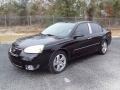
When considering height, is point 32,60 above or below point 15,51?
below

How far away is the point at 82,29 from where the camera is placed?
7.98m

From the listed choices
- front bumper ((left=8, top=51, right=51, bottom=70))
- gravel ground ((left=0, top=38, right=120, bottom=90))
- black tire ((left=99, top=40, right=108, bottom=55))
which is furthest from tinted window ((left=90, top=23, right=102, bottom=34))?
front bumper ((left=8, top=51, right=51, bottom=70))

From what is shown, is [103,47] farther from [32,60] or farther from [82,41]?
[32,60]

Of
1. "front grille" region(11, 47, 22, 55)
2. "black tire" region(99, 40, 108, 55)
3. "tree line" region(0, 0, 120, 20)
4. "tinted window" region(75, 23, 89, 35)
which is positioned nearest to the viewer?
"front grille" region(11, 47, 22, 55)

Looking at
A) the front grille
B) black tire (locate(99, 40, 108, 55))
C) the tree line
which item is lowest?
black tire (locate(99, 40, 108, 55))

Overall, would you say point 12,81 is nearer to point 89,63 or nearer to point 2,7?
point 89,63

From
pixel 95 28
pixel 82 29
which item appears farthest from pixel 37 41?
pixel 95 28

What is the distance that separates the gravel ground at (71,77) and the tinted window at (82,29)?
1.03 meters

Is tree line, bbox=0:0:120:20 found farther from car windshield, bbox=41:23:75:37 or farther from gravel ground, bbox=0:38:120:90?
gravel ground, bbox=0:38:120:90

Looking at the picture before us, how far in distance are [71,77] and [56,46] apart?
100 centimetres

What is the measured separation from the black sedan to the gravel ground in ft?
1.00

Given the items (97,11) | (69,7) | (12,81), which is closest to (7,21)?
(69,7)

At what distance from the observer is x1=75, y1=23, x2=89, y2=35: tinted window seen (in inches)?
303

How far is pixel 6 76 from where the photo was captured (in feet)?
21.3
